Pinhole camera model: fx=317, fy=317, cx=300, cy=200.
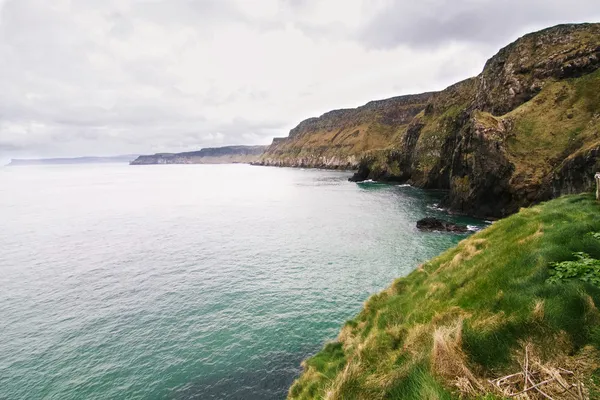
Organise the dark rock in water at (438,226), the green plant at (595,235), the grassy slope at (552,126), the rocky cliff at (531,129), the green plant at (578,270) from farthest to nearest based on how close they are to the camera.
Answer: the grassy slope at (552,126)
the rocky cliff at (531,129)
the dark rock in water at (438,226)
the green plant at (595,235)
the green plant at (578,270)

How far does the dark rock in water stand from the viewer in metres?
48.5

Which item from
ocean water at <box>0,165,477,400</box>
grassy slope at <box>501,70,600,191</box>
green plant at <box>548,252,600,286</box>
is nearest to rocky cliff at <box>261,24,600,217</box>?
grassy slope at <box>501,70,600,191</box>

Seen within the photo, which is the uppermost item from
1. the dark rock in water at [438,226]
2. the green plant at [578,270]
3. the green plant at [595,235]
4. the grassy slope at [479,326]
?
the green plant at [595,235]

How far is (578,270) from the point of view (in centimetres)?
1033

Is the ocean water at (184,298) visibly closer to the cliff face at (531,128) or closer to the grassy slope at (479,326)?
the grassy slope at (479,326)

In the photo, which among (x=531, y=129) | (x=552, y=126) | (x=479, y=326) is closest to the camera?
(x=479, y=326)

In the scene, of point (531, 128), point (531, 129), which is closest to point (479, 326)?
point (531, 129)

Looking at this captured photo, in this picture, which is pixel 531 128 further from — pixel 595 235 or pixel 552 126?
pixel 595 235

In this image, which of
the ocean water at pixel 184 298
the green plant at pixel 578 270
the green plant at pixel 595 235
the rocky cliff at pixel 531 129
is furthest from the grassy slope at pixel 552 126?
the green plant at pixel 578 270

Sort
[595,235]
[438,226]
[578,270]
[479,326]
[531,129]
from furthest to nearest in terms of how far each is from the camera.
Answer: [531,129], [438,226], [595,235], [578,270], [479,326]

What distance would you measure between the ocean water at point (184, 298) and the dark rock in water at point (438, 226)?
99.0 inches

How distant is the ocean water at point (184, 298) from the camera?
746 inches

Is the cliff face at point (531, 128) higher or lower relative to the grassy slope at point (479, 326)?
higher

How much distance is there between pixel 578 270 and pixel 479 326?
12.8 feet
